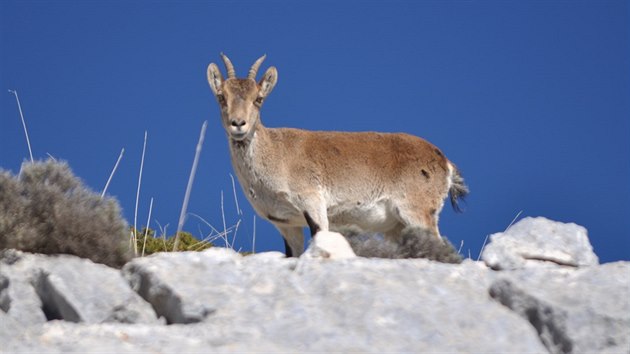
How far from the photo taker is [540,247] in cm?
912

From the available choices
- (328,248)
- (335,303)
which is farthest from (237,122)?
(335,303)

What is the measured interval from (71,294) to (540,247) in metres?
4.37

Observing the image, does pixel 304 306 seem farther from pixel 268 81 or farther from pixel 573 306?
pixel 268 81

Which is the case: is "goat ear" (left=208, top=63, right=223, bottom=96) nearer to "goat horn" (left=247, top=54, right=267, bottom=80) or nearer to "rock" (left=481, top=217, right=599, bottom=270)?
"goat horn" (left=247, top=54, right=267, bottom=80)

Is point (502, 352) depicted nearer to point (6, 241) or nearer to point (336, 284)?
point (336, 284)

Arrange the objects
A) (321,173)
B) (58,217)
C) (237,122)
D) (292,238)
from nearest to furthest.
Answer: (58,217)
(237,122)
(321,173)
(292,238)

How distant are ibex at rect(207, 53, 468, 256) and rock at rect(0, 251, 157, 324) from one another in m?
6.00

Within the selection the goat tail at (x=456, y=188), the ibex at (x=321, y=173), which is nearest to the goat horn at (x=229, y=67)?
the ibex at (x=321, y=173)

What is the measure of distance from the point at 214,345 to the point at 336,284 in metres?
1.07

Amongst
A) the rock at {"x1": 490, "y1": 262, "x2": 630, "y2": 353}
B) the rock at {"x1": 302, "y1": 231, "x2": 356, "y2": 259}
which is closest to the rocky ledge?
the rock at {"x1": 490, "y1": 262, "x2": 630, "y2": 353}

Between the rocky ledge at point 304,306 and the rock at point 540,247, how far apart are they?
173cm

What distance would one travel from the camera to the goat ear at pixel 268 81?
1357 centimetres

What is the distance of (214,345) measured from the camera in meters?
5.66

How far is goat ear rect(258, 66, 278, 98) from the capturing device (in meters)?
13.6
